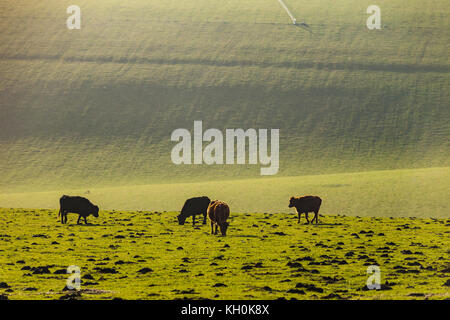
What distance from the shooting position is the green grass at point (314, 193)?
5819cm

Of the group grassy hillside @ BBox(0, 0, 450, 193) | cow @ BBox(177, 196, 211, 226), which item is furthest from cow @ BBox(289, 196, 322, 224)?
grassy hillside @ BBox(0, 0, 450, 193)

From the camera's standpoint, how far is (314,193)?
67250 mm

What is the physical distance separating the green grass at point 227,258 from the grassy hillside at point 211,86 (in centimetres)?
4422

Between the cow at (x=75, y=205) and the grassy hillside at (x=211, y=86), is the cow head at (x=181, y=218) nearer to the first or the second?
the cow at (x=75, y=205)

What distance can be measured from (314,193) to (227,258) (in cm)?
4036

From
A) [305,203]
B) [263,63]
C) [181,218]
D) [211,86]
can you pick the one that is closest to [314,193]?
[305,203]

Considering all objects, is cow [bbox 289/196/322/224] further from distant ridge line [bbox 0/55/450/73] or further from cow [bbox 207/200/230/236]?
distant ridge line [bbox 0/55/450/73]

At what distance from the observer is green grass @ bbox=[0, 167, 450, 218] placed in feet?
191

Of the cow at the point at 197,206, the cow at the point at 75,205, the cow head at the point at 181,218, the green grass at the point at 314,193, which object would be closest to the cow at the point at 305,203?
the cow at the point at 197,206

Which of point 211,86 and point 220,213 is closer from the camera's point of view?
point 220,213

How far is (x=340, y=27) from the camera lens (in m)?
127

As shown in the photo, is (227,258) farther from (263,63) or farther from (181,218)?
(263,63)

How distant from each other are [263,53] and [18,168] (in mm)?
50004

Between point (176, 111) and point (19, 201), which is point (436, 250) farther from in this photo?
point (176, 111)
